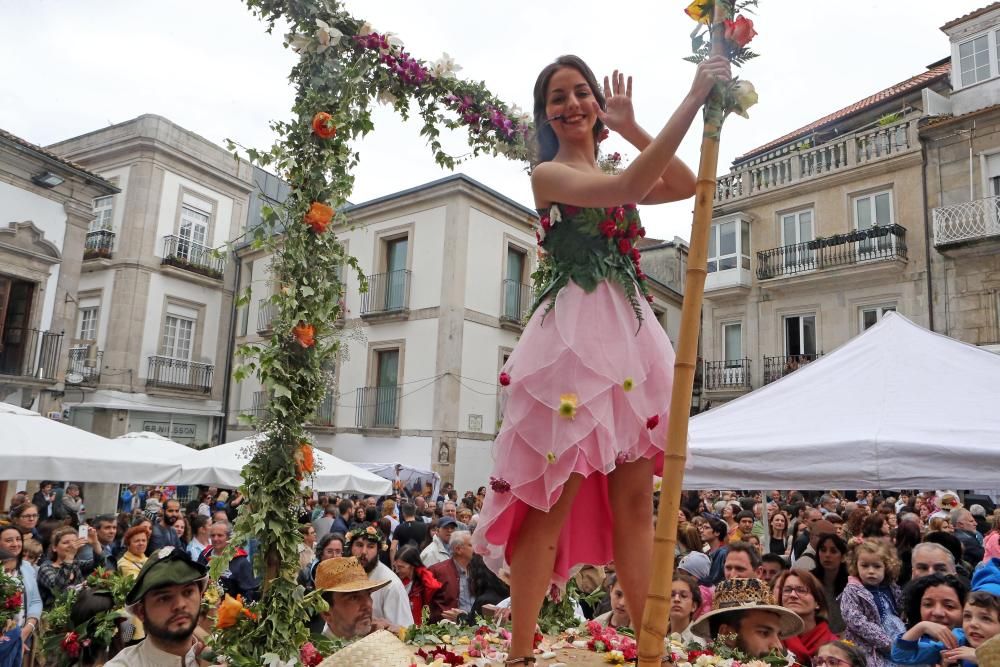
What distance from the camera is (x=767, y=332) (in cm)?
2106

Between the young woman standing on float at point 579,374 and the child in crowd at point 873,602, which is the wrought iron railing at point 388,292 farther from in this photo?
the young woman standing on float at point 579,374

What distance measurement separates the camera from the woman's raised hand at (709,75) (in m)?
1.84

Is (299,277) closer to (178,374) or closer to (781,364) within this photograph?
(781,364)

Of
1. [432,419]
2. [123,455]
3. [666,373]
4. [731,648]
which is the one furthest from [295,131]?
[432,419]

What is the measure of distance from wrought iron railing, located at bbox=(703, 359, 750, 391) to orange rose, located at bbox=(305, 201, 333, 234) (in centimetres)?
1958

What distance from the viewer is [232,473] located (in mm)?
10938

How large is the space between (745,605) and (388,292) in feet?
61.0

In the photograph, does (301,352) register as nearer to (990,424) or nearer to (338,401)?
(990,424)

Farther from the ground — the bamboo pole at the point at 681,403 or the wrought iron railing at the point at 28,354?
the wrought iron railing at the point at 28,354

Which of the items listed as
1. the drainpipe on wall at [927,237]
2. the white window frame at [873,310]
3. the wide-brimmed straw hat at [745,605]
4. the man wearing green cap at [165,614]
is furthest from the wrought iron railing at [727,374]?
the man wearing green cap at [165,614]

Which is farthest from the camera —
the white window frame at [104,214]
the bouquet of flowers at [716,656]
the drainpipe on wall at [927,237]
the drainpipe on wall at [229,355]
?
the drainpipe on wall at [229,355]

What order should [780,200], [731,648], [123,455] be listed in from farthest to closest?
1. [780,200]
2. [123,455]
3. [731,648]

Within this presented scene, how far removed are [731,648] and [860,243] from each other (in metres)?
18.0

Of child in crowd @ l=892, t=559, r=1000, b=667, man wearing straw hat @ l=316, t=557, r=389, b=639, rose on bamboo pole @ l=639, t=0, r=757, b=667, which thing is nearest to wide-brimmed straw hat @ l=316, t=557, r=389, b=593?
man wearing straw hat @ l=316, t=557, r=389, b=639
